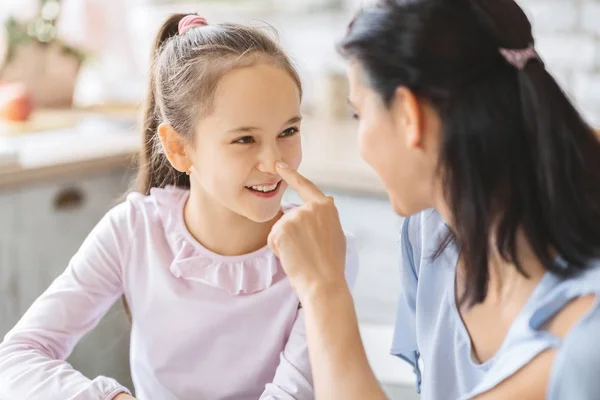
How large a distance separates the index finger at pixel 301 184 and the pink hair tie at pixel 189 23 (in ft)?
0.96

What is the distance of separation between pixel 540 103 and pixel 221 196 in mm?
523

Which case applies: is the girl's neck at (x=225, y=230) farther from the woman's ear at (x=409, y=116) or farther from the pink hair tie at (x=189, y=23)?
the woman's ear at (x=409, y=116)

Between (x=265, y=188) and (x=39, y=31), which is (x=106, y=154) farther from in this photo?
(x=265, y=188)

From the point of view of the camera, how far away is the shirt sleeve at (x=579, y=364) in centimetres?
86

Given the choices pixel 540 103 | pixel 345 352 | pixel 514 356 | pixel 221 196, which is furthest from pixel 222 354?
pixel 540 103

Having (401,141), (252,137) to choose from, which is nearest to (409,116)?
(401,141)

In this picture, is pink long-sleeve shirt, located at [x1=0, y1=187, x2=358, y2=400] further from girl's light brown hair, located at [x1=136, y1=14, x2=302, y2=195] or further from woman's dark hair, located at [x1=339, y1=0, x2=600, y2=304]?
woman's dark hair, located at [x1=339, y1=0, x2=600, y2=304]

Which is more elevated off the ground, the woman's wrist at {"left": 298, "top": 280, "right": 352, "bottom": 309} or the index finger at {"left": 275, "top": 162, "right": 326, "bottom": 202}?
the index finger at {"left": 275, "top": 162, "right": 326, "bottom": 202}

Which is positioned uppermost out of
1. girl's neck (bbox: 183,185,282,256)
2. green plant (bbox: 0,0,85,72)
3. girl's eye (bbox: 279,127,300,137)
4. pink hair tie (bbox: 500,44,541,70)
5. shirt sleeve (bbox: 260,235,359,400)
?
pink hair tie (bbox: 500,44,541,70)

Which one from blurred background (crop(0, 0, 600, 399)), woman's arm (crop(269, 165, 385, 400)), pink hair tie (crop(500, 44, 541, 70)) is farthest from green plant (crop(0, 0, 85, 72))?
pink hair tie (crop(500, 44, 541, 70))

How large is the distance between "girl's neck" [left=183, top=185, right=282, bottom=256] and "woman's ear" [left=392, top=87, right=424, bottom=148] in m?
0.43

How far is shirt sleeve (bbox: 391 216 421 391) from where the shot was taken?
1.29 metres

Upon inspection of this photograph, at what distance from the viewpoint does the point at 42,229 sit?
243cm

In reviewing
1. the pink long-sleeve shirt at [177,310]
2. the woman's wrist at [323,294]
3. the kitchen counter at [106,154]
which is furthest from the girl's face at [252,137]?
the kitchen counter at [106,154]
